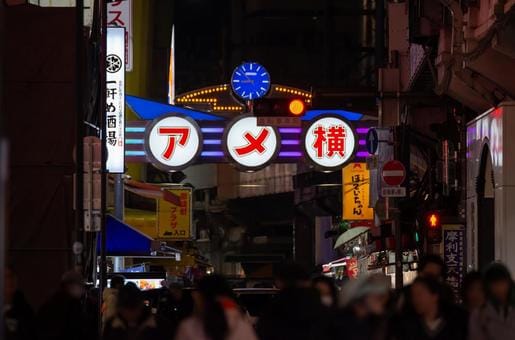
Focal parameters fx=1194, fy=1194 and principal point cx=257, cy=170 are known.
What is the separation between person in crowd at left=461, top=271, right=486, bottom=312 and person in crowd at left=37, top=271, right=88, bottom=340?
148 inches

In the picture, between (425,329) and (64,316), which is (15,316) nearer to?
(64,316)

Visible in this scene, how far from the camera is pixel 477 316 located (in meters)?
10.1

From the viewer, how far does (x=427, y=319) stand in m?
9.81

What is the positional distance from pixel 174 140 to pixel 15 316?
17265 mm

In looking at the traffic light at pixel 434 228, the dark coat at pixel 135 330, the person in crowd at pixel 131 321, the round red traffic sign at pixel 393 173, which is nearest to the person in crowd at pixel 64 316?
the dark coat at pixel 135 330

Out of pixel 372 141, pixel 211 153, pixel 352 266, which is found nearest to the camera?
pixel 372 141

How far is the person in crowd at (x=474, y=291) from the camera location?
10.8 m

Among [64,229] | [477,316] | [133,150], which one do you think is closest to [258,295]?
[64,229]

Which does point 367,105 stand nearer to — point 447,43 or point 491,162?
point 447,43

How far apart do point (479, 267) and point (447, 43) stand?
3941mm

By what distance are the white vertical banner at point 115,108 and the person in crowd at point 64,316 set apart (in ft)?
55.8

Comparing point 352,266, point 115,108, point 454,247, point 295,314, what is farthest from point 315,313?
point 352,266

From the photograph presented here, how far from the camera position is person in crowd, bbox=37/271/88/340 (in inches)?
447

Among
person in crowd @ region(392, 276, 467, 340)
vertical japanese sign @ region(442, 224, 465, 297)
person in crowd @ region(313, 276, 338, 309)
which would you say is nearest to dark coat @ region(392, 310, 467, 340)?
person in crowd @ region(392, 276, 467, 340)
